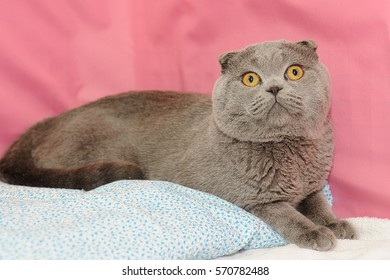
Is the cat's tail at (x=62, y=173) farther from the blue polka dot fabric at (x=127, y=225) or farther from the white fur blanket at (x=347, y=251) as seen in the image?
the white fur blanket at (x=347, y=251)

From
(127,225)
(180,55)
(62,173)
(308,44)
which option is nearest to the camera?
(127,225)

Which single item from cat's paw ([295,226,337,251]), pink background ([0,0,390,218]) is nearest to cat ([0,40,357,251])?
cat's paw ([295,226,337,251])

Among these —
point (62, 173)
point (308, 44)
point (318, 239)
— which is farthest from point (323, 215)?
point (62, 173)

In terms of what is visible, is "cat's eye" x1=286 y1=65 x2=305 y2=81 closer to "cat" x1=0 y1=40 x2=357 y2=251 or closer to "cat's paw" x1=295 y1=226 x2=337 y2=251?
"cat" x1=0 y1=40 x2=357 y2=251

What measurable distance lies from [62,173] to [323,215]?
804mm

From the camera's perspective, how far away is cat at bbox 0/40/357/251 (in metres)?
1.44

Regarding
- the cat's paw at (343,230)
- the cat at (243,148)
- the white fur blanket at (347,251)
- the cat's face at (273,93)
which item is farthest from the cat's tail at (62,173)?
the cat's paw at (343,230)

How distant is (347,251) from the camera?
133cm

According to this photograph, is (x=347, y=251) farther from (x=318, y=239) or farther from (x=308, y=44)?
(x=308, y=44)

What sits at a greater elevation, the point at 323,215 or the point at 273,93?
the point at 273,93

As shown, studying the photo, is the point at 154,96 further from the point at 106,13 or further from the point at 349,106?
the point at 349,106

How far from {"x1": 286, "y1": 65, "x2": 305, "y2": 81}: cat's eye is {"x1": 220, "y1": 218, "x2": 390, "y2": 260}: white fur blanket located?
1.46ft

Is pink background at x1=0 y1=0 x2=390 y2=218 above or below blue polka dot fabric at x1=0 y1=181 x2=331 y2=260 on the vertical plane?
above
